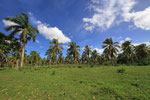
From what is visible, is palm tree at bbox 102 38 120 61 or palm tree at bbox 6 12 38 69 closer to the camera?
palm tree at bbox 6 12 38 69

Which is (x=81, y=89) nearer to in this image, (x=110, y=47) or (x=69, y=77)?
(x=69, y=77)

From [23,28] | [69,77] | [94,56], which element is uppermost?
[23,28]

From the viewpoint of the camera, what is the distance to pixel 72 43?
33000 mm

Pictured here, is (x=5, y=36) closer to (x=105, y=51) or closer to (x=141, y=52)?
(x=105, y=51)

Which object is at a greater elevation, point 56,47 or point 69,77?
point 56,47

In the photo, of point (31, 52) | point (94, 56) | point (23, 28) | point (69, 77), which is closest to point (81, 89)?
point (69, 77)

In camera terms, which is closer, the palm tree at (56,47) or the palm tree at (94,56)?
the palm tree at (56,47)

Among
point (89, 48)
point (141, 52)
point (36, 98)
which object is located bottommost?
point (36, 98)

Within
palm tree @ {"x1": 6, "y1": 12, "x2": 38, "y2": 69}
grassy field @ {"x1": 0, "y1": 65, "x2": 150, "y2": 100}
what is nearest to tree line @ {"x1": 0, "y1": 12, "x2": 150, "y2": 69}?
palm tree @ {"x1": 6, "y1": 12, "x2": 38, "y2": 69}

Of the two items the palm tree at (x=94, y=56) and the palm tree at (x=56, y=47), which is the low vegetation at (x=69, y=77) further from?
the palm tree at (x=94, y=56)

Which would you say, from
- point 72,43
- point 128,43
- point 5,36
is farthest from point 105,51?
point 5,36

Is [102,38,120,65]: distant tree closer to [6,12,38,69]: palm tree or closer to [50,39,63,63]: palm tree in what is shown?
[50,39,63,63]: palm tree

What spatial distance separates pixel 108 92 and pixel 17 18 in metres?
22.0

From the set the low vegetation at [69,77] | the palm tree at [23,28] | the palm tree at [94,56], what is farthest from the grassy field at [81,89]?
the palm tree at [94,56]
